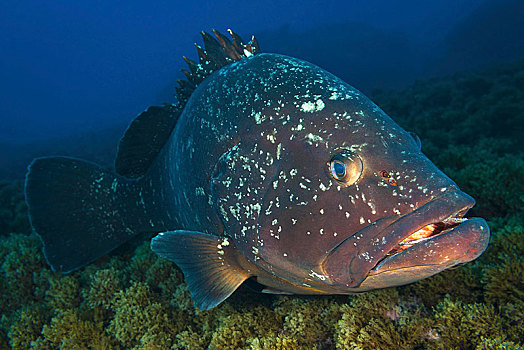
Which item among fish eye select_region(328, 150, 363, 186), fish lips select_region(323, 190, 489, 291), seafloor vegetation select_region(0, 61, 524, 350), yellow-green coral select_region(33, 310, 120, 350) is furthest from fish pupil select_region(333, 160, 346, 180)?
yellow-green coral select_region(33, 310, 120, 350)

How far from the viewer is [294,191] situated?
1810 mm

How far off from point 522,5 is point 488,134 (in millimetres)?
36187

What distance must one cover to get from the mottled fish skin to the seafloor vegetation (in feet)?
1.49

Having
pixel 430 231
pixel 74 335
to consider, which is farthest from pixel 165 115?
pixel 430 231

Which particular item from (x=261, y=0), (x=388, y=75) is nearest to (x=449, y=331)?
(x=388, y=75)

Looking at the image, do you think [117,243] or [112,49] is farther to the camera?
[112,49]

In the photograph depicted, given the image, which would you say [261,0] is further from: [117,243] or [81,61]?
[117,243]

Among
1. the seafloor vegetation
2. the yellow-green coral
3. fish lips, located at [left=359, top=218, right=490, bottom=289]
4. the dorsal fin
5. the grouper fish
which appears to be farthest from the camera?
the dorsal fin

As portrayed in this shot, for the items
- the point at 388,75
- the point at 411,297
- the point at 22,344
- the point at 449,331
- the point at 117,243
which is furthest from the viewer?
the point at 388,75

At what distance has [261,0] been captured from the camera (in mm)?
102875

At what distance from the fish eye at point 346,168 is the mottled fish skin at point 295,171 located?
0.03 meters

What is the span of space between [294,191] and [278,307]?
54.1 inches

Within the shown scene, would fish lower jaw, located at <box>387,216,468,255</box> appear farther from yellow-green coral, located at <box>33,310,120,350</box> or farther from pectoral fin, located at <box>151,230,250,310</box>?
yellow-green coral, located at <box>33,310,120,350</box>

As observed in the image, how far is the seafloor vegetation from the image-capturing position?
198cm
